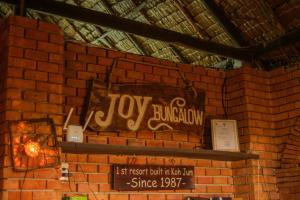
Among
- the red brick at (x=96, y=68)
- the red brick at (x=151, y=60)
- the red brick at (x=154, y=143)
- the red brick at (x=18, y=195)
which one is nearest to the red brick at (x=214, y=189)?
the red brick at (x=154, y=143)

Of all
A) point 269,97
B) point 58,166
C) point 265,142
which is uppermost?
point 269,97

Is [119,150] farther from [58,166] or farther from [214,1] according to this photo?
[214,1]

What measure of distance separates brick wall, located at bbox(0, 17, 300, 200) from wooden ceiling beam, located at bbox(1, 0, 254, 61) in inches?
7.9

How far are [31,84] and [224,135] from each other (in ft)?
6.65

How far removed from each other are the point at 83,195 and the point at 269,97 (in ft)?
7.85

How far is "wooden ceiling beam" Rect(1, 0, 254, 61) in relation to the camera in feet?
12.5

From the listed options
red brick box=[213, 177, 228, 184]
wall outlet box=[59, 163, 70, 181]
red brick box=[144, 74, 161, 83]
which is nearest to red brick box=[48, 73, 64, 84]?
wall outlet box=[59, 163, 70, 181]

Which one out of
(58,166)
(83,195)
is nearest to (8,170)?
(58,166)

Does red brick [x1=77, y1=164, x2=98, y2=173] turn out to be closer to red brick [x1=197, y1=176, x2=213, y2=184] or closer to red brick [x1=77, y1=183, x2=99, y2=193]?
red brick [x1=77, y1=183, x2=99, y2=193]

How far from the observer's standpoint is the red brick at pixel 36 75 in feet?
11.5

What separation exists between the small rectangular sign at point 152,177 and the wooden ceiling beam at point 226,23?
1565 mm

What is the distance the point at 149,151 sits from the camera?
156 inches

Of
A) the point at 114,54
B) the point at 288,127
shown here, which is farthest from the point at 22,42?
the point at 288,127

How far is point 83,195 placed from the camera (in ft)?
12.3
